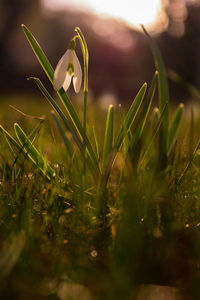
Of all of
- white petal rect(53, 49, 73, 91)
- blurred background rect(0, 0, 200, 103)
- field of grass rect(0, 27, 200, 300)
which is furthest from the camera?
blurred background rect(0, 0, 200, 103)

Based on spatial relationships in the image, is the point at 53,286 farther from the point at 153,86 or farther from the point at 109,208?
the point at 153,86

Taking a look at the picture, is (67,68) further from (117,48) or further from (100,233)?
(117,48)

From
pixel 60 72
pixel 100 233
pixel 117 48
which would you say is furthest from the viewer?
pixel 117 48

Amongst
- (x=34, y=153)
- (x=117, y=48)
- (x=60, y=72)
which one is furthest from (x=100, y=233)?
(x=117, y=48)

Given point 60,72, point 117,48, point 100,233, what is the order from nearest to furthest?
point 100,233 → point 60,72 → point 117,48

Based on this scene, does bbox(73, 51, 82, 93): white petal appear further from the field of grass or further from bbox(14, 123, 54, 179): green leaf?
bbox(14, 123, 54, 179): green leaf

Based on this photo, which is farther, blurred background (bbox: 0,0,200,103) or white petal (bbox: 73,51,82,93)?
blurred background (bbox: 0,0,200,103)

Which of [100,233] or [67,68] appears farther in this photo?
[67,68]

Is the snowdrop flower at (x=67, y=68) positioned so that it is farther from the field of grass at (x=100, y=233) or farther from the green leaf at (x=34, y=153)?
the green leaf at (x=34, y=153)

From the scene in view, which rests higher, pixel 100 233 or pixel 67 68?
pixel 67 68

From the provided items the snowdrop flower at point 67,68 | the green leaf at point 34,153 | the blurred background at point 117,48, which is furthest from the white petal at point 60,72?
the blurred background at point 117,48

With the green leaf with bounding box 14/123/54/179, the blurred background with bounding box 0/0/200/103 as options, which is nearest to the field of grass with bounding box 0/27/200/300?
the green leaf with bounding box 14/123/54/179

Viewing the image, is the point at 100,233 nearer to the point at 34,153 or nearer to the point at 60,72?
the point at 34,153
